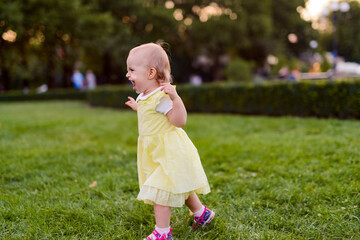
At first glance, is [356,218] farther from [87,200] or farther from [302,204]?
[87,200]

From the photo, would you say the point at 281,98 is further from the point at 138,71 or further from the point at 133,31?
the point at 133,31

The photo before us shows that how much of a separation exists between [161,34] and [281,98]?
1929cm

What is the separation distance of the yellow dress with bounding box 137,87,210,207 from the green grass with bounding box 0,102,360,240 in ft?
1.42

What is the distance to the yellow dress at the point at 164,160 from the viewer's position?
2275 mm

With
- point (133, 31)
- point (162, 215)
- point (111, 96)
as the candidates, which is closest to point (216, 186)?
point (162, 215)

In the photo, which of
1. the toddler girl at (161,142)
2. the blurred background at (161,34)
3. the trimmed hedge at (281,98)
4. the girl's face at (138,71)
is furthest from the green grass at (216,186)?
the blurred background at (161,34)

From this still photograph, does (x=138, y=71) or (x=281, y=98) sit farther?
(x=281, y=98)

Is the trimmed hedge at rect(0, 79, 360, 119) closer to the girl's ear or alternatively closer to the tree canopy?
the girl's ear

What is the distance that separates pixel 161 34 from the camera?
26141 millimetres

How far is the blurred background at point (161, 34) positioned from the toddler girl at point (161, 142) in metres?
13.8

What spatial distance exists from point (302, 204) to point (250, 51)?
31.6 metres

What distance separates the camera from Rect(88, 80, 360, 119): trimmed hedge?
7.13 m

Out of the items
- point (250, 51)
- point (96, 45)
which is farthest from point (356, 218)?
point (250, 51)

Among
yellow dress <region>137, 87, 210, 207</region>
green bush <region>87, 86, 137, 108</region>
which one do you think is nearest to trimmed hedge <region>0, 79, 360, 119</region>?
green bush <region>87, 86, 137, 108</region>
